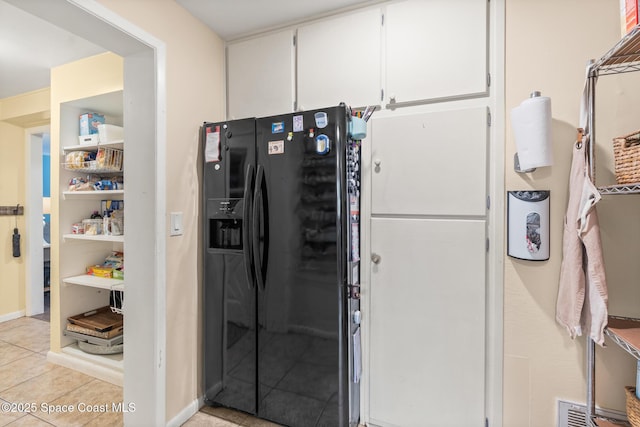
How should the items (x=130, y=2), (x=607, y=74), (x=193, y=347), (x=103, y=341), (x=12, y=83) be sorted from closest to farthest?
1. (x=607, y=74)
2. (x=130, y=2)
3. (x=193, y=347)
4. (x=103, y=341)
5. (x=12, y=83)

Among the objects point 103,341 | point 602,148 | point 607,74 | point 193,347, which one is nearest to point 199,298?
point 193,347

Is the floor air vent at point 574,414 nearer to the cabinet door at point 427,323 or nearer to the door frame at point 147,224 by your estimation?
the cabinet door at point 427,323

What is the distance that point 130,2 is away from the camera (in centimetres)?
148

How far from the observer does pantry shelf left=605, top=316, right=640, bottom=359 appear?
40.8 inches

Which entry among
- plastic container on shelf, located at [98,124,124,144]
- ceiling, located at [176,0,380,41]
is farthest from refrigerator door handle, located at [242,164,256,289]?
plastic container on shelf, located at [98,124,124,144]

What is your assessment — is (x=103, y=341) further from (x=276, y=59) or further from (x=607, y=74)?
(x=607, y=74)

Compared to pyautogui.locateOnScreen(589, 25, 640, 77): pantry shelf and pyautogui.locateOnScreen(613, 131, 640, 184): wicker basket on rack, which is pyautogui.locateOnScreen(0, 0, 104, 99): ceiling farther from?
pyautogui.locateOnScreen(613, 131, 640, 184): wicker basket on rack

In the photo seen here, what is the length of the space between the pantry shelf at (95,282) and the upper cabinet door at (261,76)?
1.63m

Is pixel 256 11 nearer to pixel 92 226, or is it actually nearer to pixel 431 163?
pixel 431 163

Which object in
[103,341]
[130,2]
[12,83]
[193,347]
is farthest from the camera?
[12,83]

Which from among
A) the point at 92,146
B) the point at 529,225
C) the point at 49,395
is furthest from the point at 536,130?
the point at 49,395

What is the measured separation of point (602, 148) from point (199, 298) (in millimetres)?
2327

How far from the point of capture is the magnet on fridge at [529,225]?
138 centimetres

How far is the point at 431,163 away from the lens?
5.13ft
